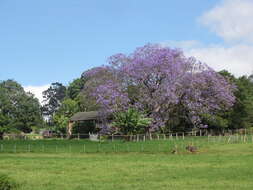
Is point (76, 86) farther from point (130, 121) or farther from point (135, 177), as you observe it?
point (135, 177)

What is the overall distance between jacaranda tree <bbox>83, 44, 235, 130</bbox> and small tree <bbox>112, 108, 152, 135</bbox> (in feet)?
4.14

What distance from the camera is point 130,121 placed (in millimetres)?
52719

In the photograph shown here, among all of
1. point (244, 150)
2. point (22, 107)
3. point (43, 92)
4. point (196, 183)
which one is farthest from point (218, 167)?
point (43, 92)

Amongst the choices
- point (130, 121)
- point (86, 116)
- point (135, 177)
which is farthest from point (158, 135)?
point (135, 177)

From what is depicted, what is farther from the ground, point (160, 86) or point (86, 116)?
point (160, 86)

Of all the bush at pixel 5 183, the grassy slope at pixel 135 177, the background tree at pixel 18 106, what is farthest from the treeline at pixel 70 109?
the bush at pixel 5 183

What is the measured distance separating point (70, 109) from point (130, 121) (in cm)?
4124

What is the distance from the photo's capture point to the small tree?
52375mm

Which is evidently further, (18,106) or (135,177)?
(18,106)

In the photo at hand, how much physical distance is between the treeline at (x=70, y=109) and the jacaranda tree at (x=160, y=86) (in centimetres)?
236

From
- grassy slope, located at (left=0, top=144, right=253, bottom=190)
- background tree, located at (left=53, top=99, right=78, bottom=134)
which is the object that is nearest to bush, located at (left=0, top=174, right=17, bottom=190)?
grassy slope, located at (left=0, top=144, right=253, bottom=190)

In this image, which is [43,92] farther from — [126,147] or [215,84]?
[126,147]

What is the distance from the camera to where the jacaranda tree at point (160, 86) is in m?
53.1

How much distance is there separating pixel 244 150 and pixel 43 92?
118 meters
